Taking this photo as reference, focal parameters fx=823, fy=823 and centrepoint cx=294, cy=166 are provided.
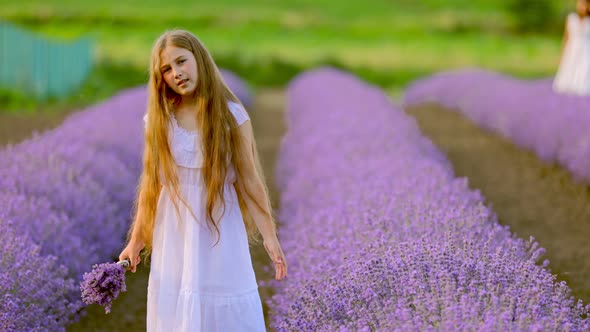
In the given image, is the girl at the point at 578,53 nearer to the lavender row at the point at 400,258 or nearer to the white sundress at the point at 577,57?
the white sundress at the point at 577,57

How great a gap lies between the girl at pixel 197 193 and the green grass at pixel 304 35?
14.8 m

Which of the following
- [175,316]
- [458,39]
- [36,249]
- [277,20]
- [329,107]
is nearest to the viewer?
[175,316]

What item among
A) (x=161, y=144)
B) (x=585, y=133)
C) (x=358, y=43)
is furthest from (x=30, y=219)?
(x=358, y=43)

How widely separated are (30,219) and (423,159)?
2665mm

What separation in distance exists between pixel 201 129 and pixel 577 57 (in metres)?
8.40

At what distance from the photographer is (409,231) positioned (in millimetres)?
3590

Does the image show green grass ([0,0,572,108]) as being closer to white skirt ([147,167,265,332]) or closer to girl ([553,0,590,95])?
girl ([553,0,590,95])

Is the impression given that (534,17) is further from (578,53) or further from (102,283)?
(102,283)

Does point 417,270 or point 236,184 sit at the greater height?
point 236,184

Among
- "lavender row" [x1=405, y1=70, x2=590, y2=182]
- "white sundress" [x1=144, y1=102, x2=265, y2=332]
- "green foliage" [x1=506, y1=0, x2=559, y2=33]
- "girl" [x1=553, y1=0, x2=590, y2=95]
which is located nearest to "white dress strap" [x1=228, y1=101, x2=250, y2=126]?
"white sundress" [x1=144, y1=102, x2=265, y2=332]

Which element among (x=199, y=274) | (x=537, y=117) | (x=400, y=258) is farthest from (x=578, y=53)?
(x=199, y=274)

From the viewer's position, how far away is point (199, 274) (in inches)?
109

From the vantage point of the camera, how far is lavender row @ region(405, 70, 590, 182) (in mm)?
7285

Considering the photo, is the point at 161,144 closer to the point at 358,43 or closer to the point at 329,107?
the point at 329,107
